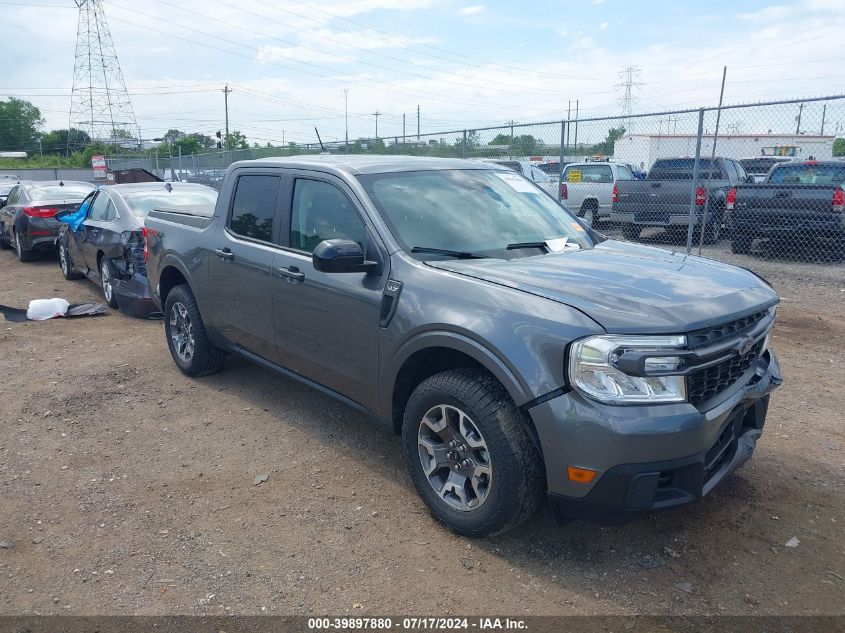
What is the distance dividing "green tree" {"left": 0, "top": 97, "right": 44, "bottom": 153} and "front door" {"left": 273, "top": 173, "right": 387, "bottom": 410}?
294ft

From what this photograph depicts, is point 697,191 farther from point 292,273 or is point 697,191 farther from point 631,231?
point 292,273

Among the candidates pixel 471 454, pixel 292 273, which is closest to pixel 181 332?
pixel 292 273

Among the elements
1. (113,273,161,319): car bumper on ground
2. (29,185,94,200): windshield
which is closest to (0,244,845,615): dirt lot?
(113,273,161,319): car bumper on ground

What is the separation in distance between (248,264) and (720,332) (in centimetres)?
308

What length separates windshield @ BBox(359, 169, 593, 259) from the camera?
12.7 feet

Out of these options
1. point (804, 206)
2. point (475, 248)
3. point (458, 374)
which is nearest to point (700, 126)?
point (804, 206)

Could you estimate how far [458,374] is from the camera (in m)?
3.32

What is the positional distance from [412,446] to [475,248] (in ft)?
3.80

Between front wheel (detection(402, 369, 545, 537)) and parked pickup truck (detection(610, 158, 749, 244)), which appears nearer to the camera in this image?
front wheel (detection(402, 369, 545, 537))

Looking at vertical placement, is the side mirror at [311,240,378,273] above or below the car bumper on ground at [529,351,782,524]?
above

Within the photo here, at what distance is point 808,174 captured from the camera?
11.7 metres

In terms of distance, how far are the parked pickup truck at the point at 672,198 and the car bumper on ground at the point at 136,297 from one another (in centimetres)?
863

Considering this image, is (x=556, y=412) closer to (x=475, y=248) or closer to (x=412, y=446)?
(x=412, y=446)

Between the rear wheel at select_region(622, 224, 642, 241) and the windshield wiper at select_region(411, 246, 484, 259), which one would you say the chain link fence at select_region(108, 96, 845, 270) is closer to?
the rear wheel at select_region(622, 224, 642, 241)
